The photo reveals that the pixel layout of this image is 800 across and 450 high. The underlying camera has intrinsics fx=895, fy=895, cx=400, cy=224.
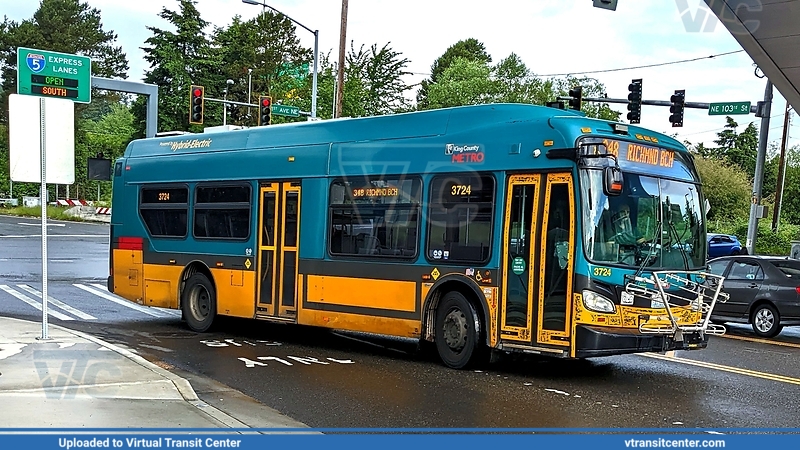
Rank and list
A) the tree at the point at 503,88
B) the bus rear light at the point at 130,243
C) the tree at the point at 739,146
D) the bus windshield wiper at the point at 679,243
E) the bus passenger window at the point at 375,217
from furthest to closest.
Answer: the tree at the point at 739,146 < the tree at the point at 503,88 < the bus rear light at the point at 130,243 < the bus passenger window at the point at 375,217 < the bus windshield wiper at the point at 679,243

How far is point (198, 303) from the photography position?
14.6 m

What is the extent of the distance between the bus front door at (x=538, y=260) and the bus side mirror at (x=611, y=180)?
0.38m

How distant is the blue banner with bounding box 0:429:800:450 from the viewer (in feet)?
21.7

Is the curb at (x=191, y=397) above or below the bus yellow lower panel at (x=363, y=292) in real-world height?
below

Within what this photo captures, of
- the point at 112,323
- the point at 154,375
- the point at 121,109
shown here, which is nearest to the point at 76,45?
the point at 121,109

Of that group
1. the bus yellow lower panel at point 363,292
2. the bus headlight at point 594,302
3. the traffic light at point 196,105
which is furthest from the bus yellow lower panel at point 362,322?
the traffic light at point 196,105

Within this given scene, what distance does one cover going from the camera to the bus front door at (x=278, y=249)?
13.0m

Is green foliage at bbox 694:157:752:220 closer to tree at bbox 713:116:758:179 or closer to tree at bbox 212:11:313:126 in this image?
tree at bbox 713:116:758:179

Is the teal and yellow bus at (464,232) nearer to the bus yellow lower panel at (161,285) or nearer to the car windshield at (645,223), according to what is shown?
the car windshield at (645,223)

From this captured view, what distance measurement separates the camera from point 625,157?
10281 mm

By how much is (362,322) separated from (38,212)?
2239 inches

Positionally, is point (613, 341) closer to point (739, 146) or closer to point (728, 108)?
point (728, 108)

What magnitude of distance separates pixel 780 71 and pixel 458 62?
74.4 meters

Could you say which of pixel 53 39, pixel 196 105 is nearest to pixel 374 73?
pixel 196 105
